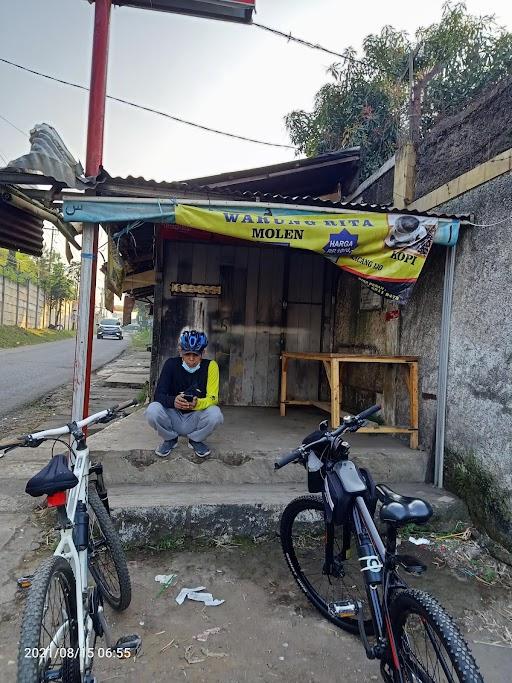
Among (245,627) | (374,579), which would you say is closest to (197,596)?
(245,627)

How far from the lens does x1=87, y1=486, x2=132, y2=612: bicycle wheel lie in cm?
247

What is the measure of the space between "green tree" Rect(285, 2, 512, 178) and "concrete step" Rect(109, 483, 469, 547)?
8.59 meters

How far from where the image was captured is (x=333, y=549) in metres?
2.55

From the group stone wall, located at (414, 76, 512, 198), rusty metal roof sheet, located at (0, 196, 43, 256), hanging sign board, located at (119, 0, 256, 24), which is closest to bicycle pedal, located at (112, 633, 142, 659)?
rusty metal roof sheet, located at (0, 196, 43, 256)

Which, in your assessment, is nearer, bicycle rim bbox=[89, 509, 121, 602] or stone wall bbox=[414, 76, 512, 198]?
bicycle rim bbox=[89, 509, 121, 602]

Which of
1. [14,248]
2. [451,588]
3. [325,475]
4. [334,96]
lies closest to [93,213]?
[14,248]

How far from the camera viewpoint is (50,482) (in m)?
1.82

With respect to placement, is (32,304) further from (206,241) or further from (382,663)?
(382,663)

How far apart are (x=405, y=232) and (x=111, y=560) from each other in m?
3.49

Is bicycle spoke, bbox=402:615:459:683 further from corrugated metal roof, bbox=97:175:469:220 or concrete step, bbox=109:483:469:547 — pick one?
corrugated metal roof, bbox=97:175:469:220

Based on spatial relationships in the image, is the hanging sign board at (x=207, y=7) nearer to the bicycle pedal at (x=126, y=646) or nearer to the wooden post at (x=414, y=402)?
the wooden post at (x=414, y=402)

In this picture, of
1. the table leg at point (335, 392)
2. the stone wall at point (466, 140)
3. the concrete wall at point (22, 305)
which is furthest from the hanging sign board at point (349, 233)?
the concrete wall at point (22, 305)

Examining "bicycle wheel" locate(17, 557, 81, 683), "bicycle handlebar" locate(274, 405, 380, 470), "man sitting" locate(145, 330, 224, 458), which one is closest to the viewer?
"bicycle wheel" locate(17, 557, 81, 683)

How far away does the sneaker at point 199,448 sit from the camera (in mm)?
3967
